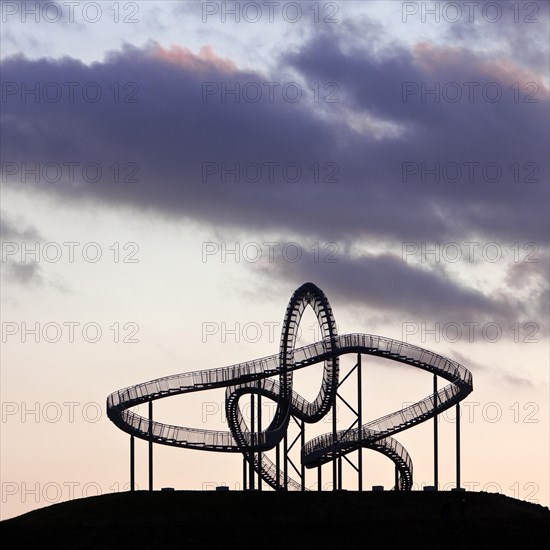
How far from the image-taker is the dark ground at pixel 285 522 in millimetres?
83562

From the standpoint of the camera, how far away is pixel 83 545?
83.9 metres

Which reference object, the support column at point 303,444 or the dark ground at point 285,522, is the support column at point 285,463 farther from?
the dark ground at point 285,522

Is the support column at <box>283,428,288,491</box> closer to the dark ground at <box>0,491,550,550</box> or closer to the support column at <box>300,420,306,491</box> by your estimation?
the support column at <box>300,420,306,491</box>

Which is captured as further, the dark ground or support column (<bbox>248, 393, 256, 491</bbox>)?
support column (<bbox>248, 393, 256, 491</bbox>)

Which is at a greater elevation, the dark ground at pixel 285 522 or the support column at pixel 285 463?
the support column at pixel 285 463

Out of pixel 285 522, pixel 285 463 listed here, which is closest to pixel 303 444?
pixel 285 463

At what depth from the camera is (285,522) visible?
286ft

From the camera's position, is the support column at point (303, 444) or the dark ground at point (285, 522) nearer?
the dark ground at point (285, 522)

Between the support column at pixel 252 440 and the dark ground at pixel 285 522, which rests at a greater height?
the support column at pixel 252 440

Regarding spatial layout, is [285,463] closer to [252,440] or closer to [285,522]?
[252,440]

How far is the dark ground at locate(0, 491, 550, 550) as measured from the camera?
83.6m

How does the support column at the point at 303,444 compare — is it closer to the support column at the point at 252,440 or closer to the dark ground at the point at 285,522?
the support column at the point at 252,440

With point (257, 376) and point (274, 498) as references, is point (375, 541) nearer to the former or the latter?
point (274, 498)

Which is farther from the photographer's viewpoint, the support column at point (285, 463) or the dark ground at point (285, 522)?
the support column at point (285, 463)
